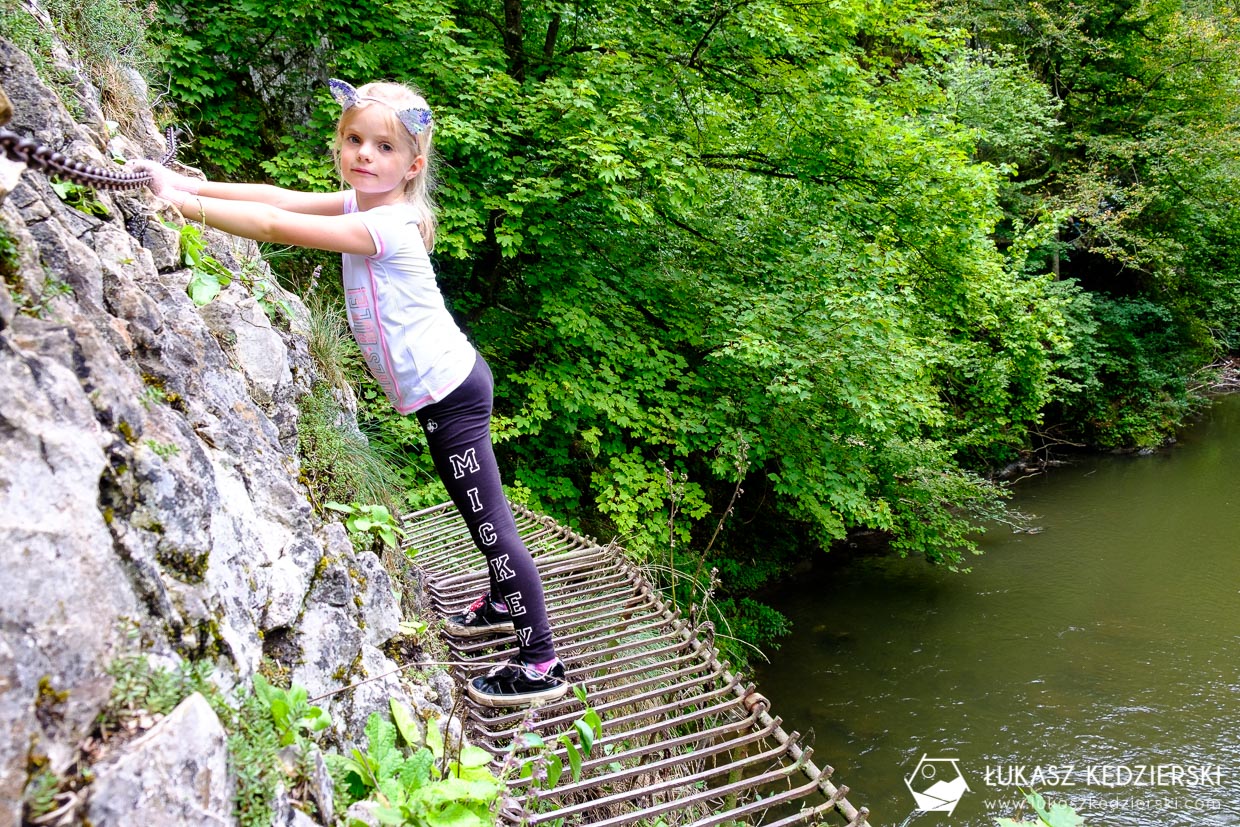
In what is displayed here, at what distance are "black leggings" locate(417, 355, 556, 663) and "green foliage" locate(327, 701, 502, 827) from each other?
24.4 inches

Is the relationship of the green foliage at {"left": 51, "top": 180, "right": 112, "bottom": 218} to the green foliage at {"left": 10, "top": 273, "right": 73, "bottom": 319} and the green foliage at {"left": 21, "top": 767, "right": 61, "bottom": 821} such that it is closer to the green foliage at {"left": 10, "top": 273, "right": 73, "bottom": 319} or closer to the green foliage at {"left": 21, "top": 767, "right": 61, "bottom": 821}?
the green foliage at {"left": 10, "top": 273, "right": 73, "bottom": 319}

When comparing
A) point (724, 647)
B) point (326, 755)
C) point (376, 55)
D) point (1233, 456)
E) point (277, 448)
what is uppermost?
point (376, 55)

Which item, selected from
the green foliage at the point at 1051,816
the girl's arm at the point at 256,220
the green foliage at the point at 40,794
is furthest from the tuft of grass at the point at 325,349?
the green foliage at the point at 1051,816

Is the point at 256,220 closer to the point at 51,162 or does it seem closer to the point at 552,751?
the point at 51,162

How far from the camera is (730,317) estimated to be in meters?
5.77

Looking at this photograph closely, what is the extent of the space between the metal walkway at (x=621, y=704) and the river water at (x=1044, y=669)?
3.27m

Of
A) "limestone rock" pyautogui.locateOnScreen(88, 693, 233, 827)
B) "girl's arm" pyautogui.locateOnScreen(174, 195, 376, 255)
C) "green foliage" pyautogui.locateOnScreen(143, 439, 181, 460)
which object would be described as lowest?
"limestone rock" pyautogui.locateOnScreen(88, 693, 233, 827)

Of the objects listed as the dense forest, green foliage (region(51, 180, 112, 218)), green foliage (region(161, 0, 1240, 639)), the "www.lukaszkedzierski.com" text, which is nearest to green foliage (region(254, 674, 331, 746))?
green foliage (region(51, 180, 112, 218))

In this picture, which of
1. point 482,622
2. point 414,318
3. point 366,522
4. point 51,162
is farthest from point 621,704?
point 51,162

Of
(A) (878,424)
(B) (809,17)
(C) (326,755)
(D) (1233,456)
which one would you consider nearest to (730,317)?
(A) (878,424)

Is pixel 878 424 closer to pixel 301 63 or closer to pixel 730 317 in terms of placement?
pixel 730 317

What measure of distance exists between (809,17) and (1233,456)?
440 inches

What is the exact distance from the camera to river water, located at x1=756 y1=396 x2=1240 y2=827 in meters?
5.35

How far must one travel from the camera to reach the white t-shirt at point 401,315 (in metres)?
1.75
